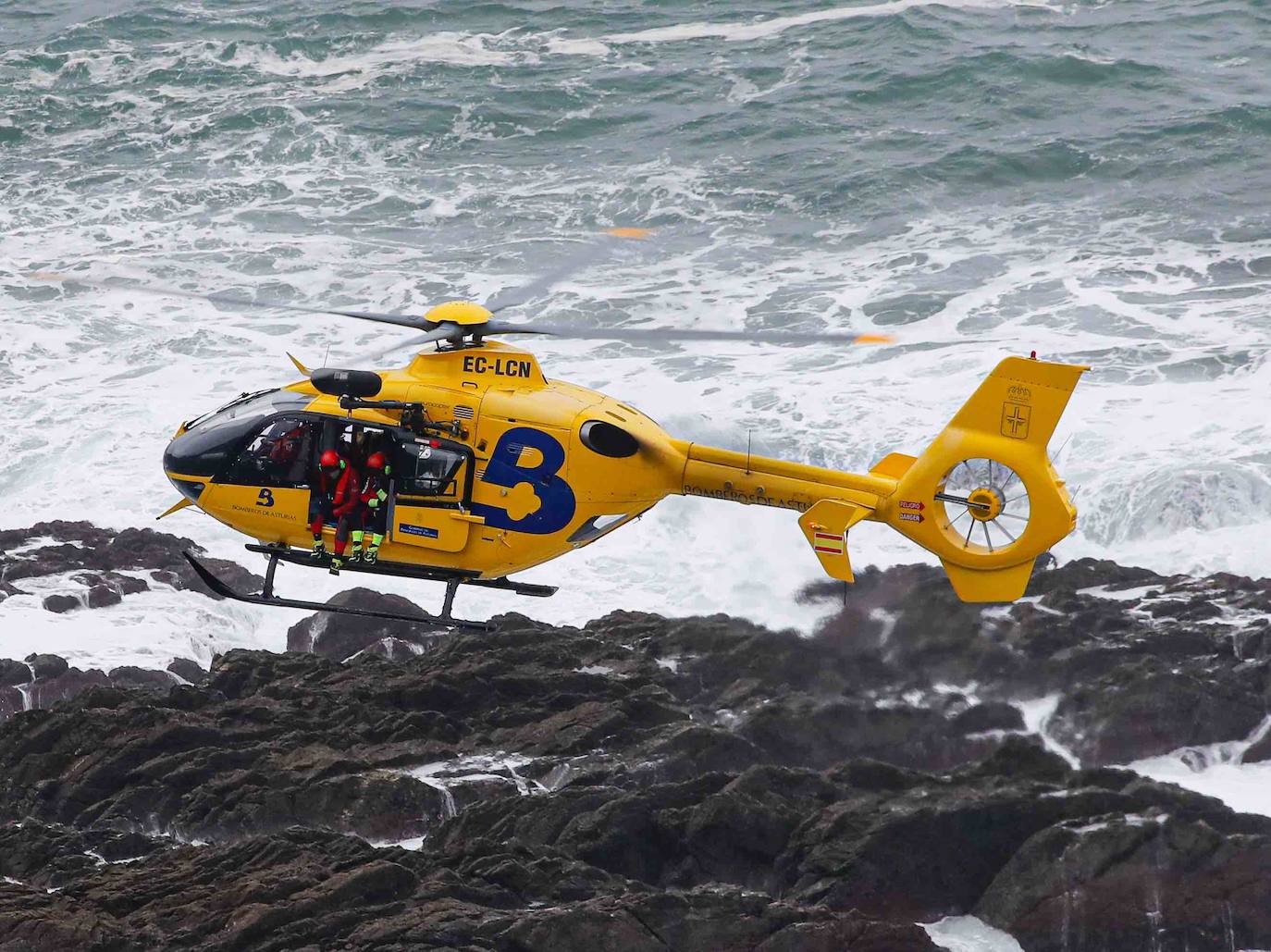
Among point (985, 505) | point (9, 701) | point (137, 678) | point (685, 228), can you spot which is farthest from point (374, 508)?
point (685, 228)

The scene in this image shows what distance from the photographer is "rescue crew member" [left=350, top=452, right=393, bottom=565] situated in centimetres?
1681

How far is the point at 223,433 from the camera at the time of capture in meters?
17.2

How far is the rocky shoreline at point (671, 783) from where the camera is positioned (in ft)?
50.7

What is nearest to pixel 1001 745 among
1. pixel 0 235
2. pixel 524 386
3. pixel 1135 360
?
pixel 524 386

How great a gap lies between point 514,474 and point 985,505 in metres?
4.54

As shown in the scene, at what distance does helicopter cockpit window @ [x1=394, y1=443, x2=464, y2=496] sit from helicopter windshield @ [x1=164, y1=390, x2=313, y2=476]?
1177 mm

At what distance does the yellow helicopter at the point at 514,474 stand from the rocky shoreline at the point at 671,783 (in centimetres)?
222

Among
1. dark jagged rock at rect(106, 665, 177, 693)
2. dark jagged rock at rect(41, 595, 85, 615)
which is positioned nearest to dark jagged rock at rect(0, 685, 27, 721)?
dark jagged rock at rect(106, 665, 177, 693)

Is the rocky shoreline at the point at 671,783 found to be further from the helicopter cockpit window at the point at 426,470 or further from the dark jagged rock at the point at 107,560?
the helicopter cockpit window at the point at 426,470

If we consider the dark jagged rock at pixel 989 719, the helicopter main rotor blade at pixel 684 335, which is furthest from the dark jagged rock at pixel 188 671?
the dark jagged rock at pixel 989 719

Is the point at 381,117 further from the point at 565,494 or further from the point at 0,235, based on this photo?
the point at 565,494

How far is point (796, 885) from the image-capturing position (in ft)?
54.2

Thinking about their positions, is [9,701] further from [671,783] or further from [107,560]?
[671,783]

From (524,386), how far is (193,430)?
3.47 m
